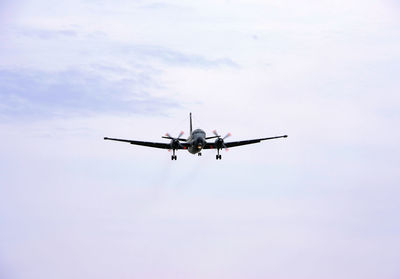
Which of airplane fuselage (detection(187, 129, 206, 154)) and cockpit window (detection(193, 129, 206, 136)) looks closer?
airplane fuselage (detection(187, 129, 206, 154))

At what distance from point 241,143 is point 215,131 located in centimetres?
930

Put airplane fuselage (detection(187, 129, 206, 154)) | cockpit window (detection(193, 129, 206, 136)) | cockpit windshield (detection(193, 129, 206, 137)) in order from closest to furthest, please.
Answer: airplane fuselage (detection(187, 129, 206, 154))
cockpit windshield (detection(193, 129, 206, 137))
cockpit window (detection(193, 129, 206, 136))

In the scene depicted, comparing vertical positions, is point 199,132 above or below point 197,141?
above

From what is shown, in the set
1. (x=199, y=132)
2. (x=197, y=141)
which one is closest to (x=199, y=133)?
(x=199, y=132)

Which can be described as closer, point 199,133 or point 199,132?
point 199,133

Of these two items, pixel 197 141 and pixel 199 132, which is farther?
pixel 199 132

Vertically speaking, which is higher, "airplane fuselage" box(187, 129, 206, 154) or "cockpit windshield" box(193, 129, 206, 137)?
"cockpit windshield" box(193, 129, 206, 137)

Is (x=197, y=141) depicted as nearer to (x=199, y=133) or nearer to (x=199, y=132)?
(x=199, y=133)

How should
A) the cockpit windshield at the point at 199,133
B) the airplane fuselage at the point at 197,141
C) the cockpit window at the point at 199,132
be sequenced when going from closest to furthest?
the airplane fuselage at the point at 197,141 → the cockpit windshield at the point at 199,133 → the cockpit window at the point at 199,132

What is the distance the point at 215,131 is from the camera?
100 m

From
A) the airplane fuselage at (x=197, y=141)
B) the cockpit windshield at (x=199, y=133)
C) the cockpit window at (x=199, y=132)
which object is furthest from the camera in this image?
the cockpit window at (x=199, y=132)

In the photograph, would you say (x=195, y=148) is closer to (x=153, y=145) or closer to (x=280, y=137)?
(x=153, y=145)

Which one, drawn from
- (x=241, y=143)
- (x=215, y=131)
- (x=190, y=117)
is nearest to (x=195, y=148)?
(x=215, y=131)

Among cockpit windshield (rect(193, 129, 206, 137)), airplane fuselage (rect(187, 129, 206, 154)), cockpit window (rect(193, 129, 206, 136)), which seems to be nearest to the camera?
airplane fuselage (rect(187, 129, 206, 154))
